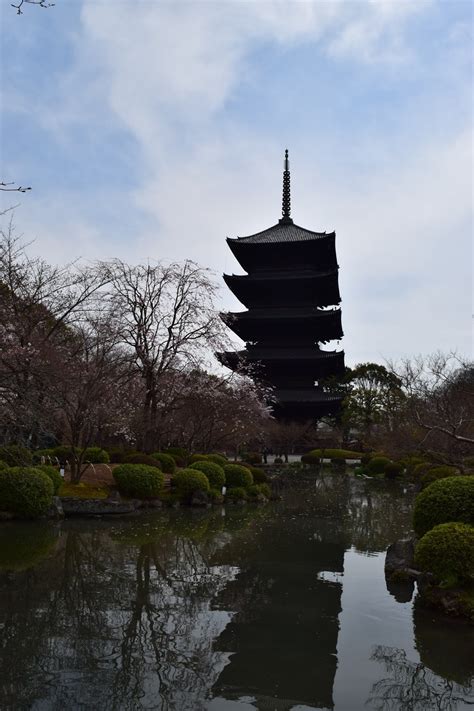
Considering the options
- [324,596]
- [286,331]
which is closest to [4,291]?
[324,596]

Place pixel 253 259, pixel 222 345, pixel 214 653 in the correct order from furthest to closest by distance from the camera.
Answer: pixel 253 259 < pixel 222 345 < pixel 214 653

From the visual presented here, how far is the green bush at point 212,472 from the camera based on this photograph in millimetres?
17516

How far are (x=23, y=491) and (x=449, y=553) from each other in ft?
32.1

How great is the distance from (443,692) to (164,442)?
24.1m

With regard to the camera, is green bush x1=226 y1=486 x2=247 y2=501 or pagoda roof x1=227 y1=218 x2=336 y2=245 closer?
green bush x1=226 y1=486 x2=247 y2=501

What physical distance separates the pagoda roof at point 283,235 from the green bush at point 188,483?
24771 millimetres

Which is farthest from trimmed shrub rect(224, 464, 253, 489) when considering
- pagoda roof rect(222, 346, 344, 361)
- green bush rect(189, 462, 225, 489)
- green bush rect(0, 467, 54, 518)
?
pagoda roof rect(222, 346, 344, 361)

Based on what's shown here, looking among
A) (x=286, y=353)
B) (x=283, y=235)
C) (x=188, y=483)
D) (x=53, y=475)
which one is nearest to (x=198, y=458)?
(x=188, y=483)

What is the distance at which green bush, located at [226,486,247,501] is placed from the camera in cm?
1748

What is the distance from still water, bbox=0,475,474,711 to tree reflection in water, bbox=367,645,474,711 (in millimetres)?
17

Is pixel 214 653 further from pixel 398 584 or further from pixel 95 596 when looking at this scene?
pixel 398 584

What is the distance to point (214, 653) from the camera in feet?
18.2

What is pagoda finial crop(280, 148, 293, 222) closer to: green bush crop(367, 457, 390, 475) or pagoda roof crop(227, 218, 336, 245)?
pagoda roof crop(227, 218, 336, 245)

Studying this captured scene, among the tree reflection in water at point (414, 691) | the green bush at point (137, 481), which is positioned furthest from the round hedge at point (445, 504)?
the green bush at point (137, 481)
